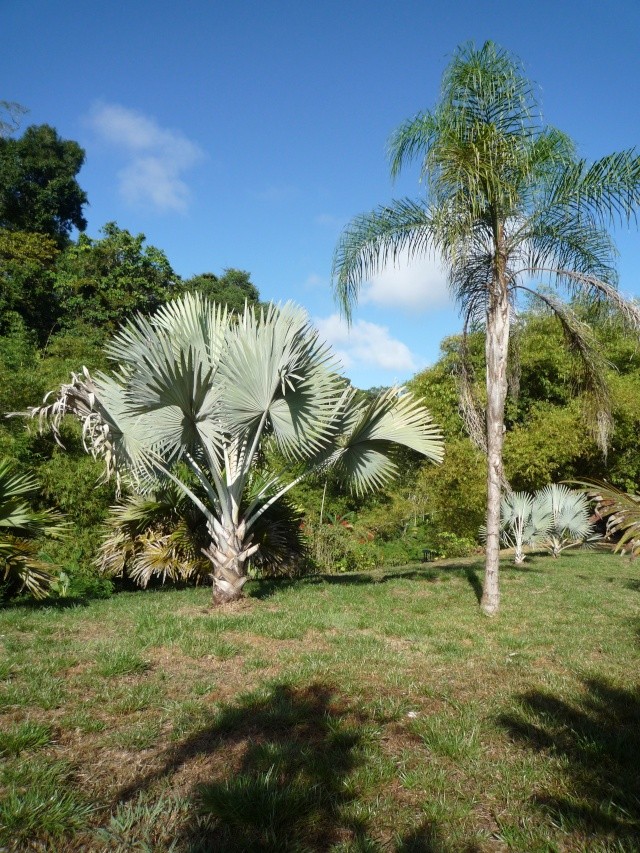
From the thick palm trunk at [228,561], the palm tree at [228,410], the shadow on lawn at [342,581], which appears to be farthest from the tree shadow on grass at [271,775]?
the shadow on lawn at [342,581]

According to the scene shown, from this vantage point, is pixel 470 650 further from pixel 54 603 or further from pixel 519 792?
pixel 54 603

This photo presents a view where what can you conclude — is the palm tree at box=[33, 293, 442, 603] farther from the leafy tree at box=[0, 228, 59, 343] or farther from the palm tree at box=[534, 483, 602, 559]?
the leafy tree at box=[0, 228, 59, 343]

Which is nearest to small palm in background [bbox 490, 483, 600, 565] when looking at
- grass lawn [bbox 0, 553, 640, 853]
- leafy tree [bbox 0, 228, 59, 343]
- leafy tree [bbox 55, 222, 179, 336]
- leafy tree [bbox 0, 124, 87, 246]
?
grass lawn [bbox 0, 553, 640, 853]

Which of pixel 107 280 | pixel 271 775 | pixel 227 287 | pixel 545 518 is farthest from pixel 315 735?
pixel 227 287

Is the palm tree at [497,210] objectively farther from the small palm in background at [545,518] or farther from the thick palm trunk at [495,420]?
the small palm in background at [545,518]

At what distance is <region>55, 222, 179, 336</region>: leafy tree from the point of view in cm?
2456

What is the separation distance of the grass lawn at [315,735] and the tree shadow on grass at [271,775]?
0.01m

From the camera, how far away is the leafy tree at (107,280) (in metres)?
24.6

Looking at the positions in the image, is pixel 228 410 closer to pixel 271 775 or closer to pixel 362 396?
pixel 362 396

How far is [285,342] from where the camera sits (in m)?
6.64

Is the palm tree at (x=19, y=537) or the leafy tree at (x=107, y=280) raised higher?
the leafy tree at (x=107, y=280)

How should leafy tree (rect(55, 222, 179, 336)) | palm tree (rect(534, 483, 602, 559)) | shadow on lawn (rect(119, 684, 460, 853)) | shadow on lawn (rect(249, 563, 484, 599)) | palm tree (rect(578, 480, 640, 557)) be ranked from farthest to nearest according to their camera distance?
leafy tree (rect(55, 222, 179, 336)) < palm tree (rect(534, 483, 602, 559)) < shadow on lawn (rect(249, 563, 484, 599)) < palm tree (rect(578, 480, 640, 557)) < shadow on lawn (rect(119, 684, 460, 853))

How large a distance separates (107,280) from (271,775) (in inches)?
996

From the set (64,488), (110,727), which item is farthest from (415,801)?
(64,488)
